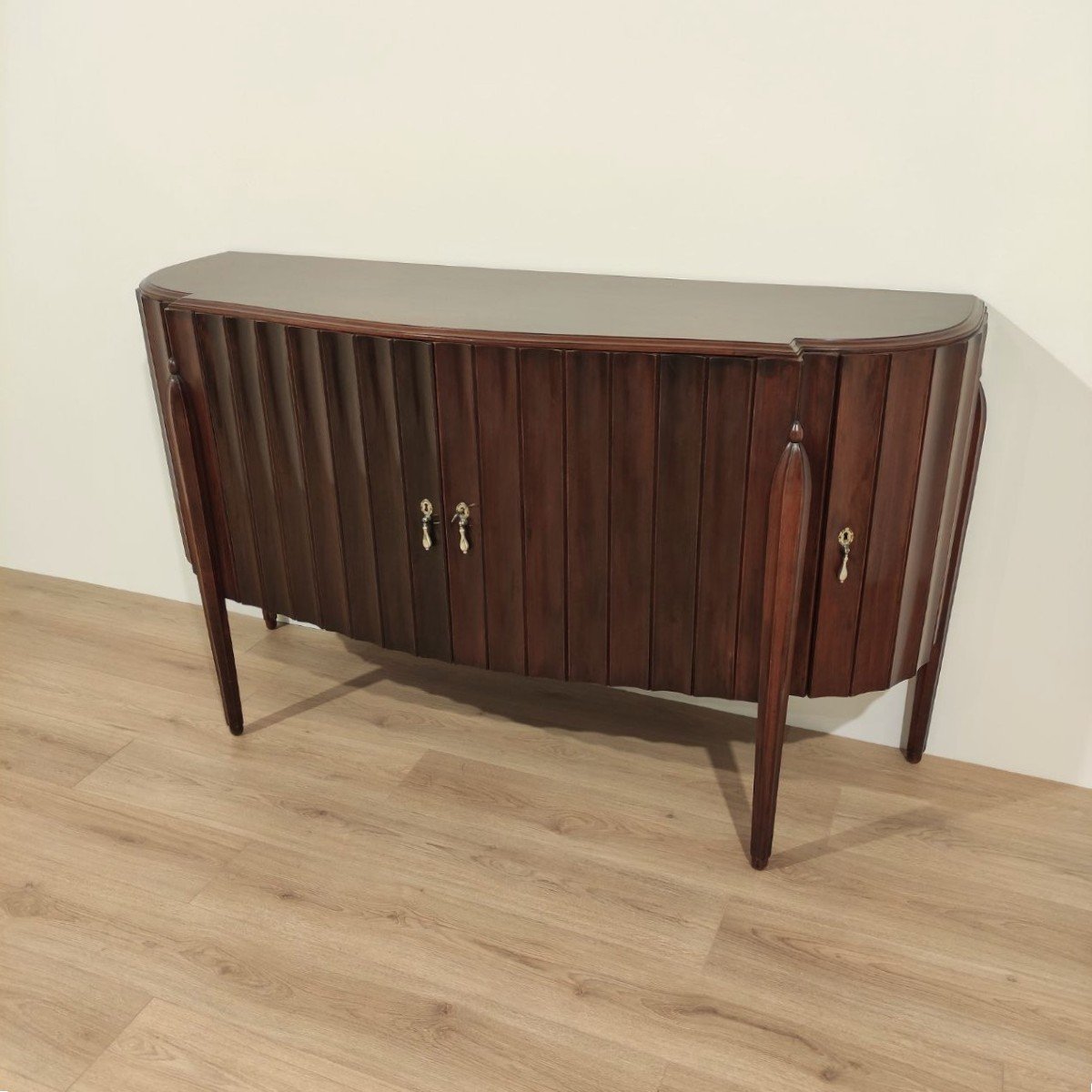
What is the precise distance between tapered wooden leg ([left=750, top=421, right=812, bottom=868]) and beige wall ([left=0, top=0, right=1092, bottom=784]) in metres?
0.41

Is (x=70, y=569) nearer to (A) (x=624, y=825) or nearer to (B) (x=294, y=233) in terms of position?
(B) (x=294, y=233)

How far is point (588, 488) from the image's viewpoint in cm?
146

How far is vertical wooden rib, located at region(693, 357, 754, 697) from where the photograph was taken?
1.35 metres

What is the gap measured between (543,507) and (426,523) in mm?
184

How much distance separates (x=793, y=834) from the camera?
171cm

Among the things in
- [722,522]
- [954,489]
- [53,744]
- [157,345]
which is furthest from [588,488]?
[53,744]

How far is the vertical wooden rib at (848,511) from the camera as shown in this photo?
4.35 ft

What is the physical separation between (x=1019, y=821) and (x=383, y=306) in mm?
1283

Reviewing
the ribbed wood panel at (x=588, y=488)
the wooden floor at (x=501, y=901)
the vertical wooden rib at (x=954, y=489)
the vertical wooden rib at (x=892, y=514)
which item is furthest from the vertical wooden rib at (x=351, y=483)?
the vertical wooden rib at (x=954, y=489)

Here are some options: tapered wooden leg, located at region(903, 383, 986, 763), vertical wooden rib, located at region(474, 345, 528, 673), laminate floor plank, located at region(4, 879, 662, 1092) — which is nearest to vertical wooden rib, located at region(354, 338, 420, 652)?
vertical wooden rib, located at region(474, 345, 528, 673)

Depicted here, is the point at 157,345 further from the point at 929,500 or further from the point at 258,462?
the point at 929,500

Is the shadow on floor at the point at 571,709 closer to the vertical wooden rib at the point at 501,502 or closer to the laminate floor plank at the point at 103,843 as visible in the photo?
the laminate floor plank at the point at 103,843

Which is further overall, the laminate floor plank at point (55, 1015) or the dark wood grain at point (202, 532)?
the dark wood grain at point (202, 532)

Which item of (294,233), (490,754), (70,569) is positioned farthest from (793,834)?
(70,569)
